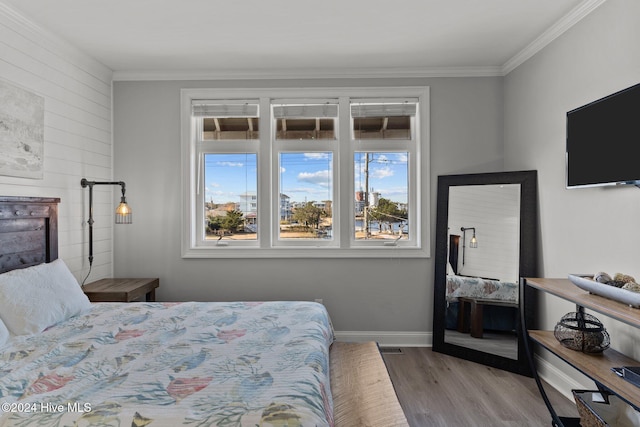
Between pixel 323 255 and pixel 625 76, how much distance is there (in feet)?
8.36

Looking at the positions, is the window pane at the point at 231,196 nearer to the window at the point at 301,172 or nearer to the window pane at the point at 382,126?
the window at the point at 301,172

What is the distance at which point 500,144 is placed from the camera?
139 inches

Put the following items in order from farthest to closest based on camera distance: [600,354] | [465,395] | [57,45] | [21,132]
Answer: [57,45], [465,395], [21,132], [600,354]

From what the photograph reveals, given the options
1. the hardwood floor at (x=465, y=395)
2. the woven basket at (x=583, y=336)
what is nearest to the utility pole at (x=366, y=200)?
the hardwood floor at (x=465, y=395)

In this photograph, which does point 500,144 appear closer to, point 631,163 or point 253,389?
point 631,163

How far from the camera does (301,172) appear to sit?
146 inches

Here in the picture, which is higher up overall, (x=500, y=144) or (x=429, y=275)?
(x=500, y=144)

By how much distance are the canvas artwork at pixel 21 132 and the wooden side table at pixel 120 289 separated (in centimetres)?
98

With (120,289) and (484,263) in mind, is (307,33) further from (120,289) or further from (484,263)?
(120,289)

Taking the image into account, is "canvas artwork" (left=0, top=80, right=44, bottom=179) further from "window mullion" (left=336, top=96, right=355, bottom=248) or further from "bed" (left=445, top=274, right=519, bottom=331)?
"bed" (left=445, top=274, right=519, bottom=331)

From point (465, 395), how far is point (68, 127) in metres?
3.69

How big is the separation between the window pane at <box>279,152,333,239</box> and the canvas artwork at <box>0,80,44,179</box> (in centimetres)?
195

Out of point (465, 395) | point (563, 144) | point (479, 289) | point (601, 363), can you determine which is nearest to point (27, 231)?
point (465, 395)

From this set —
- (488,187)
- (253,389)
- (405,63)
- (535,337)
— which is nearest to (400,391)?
(535,337)
